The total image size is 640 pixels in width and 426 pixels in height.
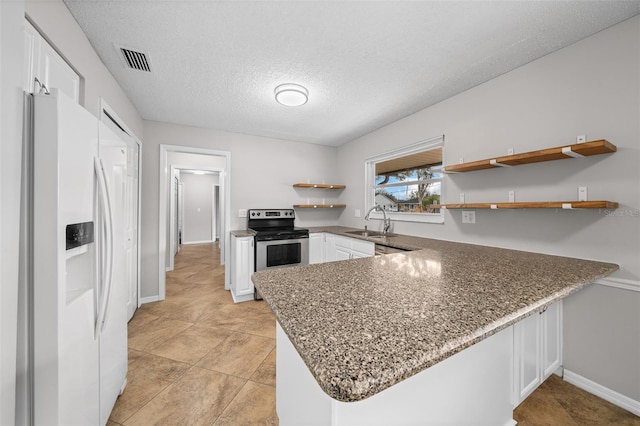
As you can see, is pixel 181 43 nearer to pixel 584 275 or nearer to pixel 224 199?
pixel 224 199

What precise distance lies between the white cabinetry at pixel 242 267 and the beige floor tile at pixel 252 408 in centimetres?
154

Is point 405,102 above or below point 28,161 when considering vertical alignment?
above

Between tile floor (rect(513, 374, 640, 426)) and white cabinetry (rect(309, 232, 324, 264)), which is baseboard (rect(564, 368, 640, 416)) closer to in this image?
tile floor (rect(513, 374, 640, 426))

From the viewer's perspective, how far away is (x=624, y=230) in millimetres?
1460

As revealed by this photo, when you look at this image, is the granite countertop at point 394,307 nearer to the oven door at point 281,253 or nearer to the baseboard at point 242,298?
the oven door at point 281,253

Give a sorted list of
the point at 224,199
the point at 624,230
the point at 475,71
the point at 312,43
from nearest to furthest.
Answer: the point at 624,230
the point at 312,43
the point at 475,71
the point at 224,199

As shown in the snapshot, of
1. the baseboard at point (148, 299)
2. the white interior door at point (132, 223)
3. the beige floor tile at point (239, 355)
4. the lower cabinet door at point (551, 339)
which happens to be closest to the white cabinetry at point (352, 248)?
the beige floor tile at point (239, 355)

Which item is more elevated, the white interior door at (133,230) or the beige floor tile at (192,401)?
the white interior door at (133,230)

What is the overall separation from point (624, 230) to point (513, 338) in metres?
1.13

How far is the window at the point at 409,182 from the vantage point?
9.00 feet

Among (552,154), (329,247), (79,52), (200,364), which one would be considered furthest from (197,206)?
(552,154)

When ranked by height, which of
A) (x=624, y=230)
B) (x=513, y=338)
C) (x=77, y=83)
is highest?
(x=77, y=83)

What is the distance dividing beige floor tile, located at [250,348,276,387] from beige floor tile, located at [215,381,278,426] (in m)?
0.04

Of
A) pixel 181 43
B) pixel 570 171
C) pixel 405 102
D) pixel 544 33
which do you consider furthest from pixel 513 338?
pixel 181 43
